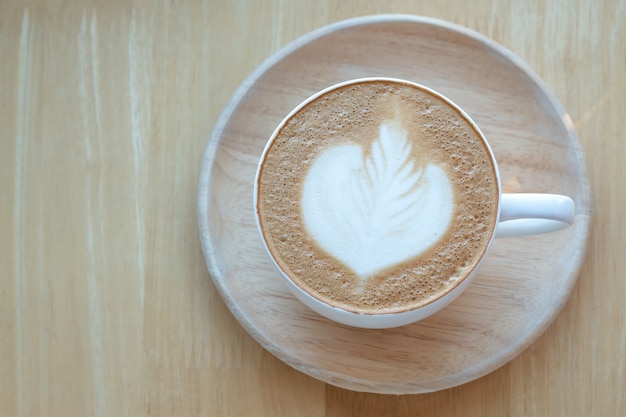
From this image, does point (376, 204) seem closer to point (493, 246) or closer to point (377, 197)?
point (377, 197)

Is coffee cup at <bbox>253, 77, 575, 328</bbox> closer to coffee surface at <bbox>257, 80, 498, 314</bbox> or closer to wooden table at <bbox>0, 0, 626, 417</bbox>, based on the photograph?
coffee surface at <bbox>257, 80, 498, 314</bbox>

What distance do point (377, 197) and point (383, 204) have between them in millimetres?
11

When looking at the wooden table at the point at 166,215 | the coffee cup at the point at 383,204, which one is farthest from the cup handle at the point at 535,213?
the wooden table at the point at 166,215

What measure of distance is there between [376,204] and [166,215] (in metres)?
0.34

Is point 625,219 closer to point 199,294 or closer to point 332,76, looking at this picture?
point 332,76

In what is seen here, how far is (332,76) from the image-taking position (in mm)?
1042

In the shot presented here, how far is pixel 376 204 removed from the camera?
35.4 inches

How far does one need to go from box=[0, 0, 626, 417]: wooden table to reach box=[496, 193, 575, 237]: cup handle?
0.17 metres

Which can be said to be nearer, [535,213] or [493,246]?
[535,213]

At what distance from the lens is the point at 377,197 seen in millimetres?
901

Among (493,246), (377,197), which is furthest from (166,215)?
(493,246)

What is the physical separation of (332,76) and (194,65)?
219 mm

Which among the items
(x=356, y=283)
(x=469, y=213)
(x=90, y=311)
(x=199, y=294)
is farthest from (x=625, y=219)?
Answer: (x=90, y=311)

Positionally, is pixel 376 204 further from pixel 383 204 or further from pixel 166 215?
pixel 166 215
